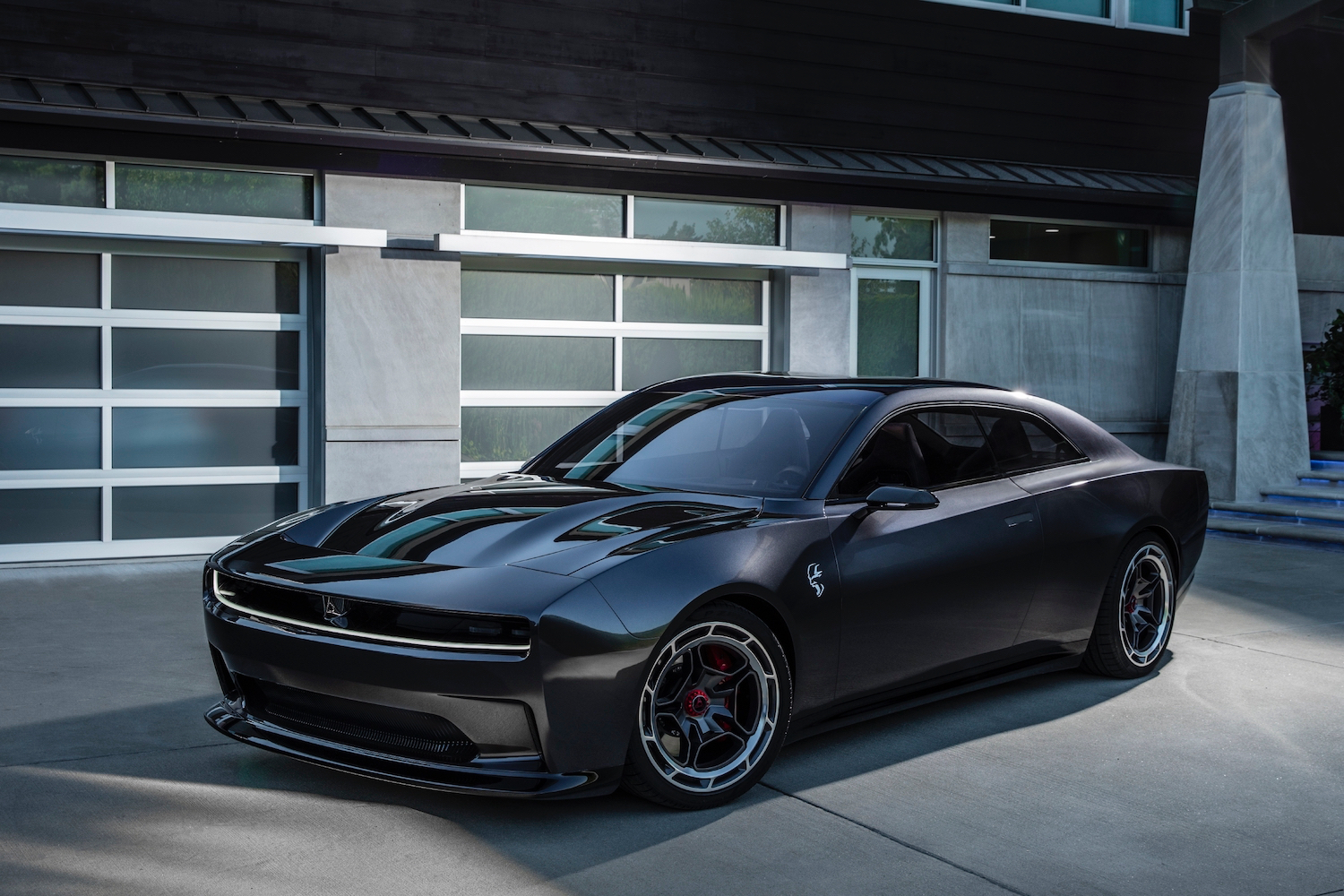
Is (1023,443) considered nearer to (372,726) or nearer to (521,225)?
(372,726)

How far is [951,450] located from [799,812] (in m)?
1.83

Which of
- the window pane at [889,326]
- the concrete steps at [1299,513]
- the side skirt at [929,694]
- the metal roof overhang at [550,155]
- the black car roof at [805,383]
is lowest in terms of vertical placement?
the side skirt at [929,694]

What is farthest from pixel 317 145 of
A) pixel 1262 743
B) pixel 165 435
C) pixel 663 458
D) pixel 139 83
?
pixel 1262 743

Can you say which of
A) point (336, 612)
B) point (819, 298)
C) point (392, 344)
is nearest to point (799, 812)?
point (336, 612)

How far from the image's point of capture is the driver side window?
17.1 feet

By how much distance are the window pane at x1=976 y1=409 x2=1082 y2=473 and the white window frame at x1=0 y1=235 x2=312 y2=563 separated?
648 cm

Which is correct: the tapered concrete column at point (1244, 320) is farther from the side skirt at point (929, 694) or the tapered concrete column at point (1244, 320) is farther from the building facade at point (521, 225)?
the side skirt at point (929, 694)

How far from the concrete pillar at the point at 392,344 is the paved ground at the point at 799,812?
4.46 metres

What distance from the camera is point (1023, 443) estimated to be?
5.96 meters

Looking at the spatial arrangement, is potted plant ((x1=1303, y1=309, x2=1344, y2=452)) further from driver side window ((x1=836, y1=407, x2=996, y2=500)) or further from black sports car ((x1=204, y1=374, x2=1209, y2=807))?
driver side window ((x1=836, y1=407, x2=996, y2=500))

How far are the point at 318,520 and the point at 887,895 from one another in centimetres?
243

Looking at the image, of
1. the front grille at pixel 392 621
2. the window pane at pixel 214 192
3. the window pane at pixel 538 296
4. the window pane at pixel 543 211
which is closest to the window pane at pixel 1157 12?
the window pane at pixel 543 211

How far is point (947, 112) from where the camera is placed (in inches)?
526

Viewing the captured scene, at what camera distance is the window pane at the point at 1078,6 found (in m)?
13.9
